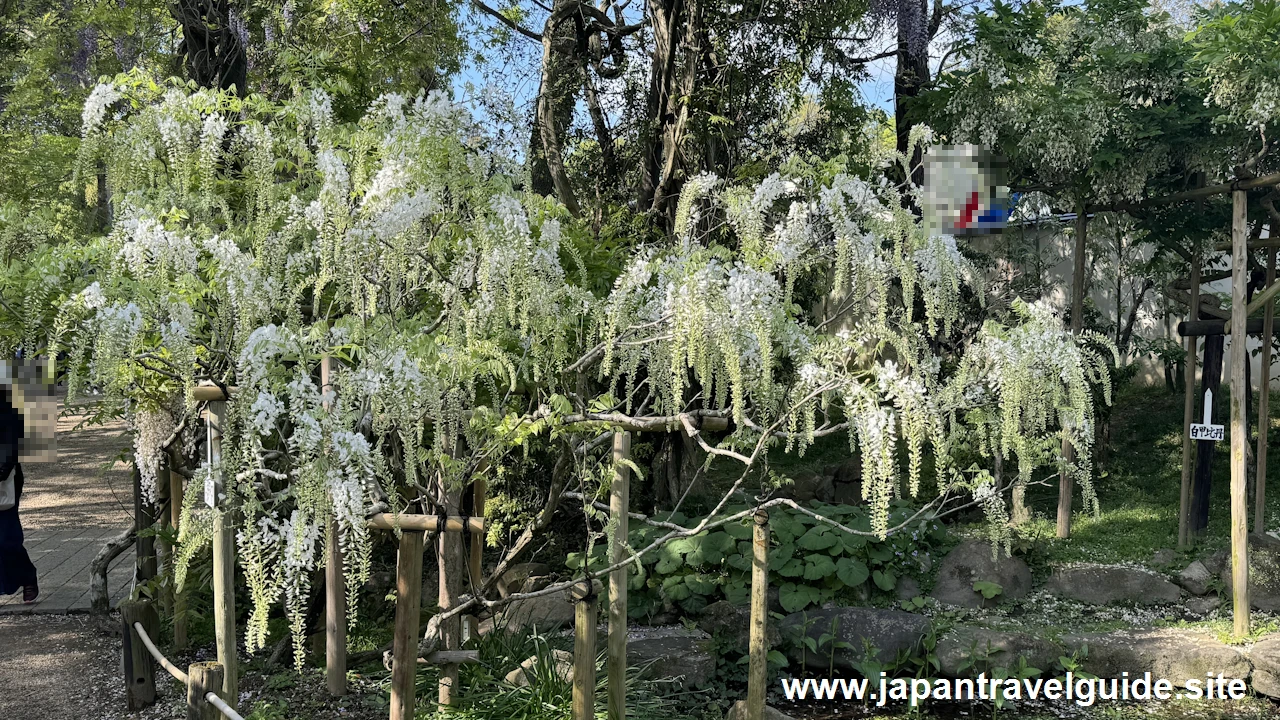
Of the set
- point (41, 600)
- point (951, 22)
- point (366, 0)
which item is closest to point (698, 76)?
point (366, 0)

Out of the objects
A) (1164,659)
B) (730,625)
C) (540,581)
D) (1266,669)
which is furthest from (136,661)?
(1266,669)

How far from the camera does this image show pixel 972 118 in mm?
6359

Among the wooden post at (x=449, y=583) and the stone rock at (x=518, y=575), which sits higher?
the wooden post at (x=449, y=583)

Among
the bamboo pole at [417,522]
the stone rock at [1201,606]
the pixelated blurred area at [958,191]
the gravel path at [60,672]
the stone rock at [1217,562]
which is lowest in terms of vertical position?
the stone rock at [1201,606]

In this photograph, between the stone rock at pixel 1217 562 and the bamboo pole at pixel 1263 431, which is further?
the bamboo pole at pixel 1263 431

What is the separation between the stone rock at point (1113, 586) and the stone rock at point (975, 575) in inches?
8.9

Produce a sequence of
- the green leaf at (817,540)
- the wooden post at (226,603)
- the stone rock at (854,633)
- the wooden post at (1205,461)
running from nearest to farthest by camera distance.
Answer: the wooden post at (226,603)
the stone rock at (854,633)
the green leaf at (817,540)
the wooden post at (1205,461)

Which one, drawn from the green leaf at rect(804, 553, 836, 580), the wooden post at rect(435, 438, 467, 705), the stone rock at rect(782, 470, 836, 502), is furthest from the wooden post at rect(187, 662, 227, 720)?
the stone rock at rect(782, 470, 836, 502)

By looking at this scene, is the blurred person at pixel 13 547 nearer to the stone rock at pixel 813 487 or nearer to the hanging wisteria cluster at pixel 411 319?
the hanging wisteria cluster at pixel 411 319

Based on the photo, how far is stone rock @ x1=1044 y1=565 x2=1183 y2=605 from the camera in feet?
18.4

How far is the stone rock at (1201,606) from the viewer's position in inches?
214

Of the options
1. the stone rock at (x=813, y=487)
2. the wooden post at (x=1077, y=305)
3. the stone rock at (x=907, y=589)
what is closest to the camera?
the stone rock at (x=907, y=589)

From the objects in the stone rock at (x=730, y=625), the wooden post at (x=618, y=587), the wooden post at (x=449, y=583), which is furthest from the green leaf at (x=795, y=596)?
the wooden post at (x=449, y=583)

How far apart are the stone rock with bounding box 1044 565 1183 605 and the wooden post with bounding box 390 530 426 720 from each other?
4.35 metres
